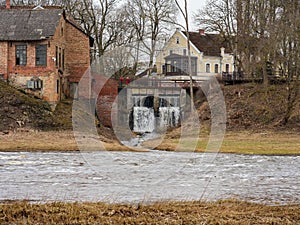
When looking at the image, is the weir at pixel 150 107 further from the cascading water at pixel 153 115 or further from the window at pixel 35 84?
the window at pixel 35 84

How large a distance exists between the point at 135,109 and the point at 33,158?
2364 centimetres

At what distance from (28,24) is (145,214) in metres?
35.5

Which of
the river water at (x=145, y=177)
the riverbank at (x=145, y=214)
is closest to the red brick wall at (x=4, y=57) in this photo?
the river water at (x=145, y=177)

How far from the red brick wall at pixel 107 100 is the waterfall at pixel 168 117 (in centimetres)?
470

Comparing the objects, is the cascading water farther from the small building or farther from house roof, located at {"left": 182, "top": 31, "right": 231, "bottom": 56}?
house roof, located at {"left": 182, "top": 31, "right": 231, "bottom": 56}

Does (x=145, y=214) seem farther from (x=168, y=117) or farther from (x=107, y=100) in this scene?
(x=168, y=117)

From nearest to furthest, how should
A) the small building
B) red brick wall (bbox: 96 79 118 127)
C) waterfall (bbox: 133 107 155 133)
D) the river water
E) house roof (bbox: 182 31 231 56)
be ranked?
1. the river water
2. red brick wall (bbox: 96 79 118 127)
3. waterfall (bbox: 133 107 155 133)
4. the small building
5. house roof (bbox: 182 31 231 56)

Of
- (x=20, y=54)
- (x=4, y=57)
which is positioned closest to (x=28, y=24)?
(x=20, y=54)

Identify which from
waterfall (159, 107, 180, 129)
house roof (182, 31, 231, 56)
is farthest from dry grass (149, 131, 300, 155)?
house roof (182, 31, 231, 56)

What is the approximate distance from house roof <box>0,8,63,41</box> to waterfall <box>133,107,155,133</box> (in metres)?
11.5

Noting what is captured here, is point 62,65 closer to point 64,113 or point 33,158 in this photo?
point 64,113

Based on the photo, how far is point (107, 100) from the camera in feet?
165

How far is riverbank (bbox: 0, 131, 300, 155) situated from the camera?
34.7 meters

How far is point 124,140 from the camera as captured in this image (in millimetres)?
44156
